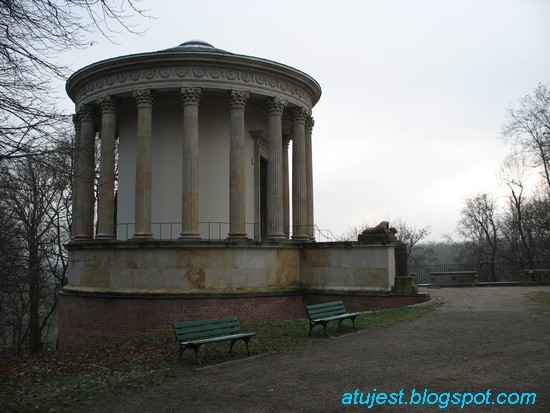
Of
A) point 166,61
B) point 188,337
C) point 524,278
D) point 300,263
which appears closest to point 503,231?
point 524,278

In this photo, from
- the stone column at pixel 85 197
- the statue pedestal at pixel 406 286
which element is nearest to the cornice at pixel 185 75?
the stone column at pixel 85 197

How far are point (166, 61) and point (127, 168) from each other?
5284 mm

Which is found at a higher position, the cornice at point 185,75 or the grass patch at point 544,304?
the cornice at point 185,75

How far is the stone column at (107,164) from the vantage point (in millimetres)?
20266

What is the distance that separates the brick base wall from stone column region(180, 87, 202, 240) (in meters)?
2.49

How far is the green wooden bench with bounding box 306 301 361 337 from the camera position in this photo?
1225 centimetres

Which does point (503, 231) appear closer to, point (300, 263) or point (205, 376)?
point (300, 263)

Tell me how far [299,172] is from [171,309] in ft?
26.1

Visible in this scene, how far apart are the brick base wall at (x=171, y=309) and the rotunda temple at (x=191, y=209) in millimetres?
39

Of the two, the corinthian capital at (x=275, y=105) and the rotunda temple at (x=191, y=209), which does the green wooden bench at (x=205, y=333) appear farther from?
the corinthian capital at (x=275, y=105)

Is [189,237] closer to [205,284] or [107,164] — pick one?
[205,284]

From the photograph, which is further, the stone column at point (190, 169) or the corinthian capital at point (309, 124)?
the corinthian capital at point (309, 124)

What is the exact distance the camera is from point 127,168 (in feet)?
73.7

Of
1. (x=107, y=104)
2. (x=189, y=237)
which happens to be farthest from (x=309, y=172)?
(x=107, y=104)
